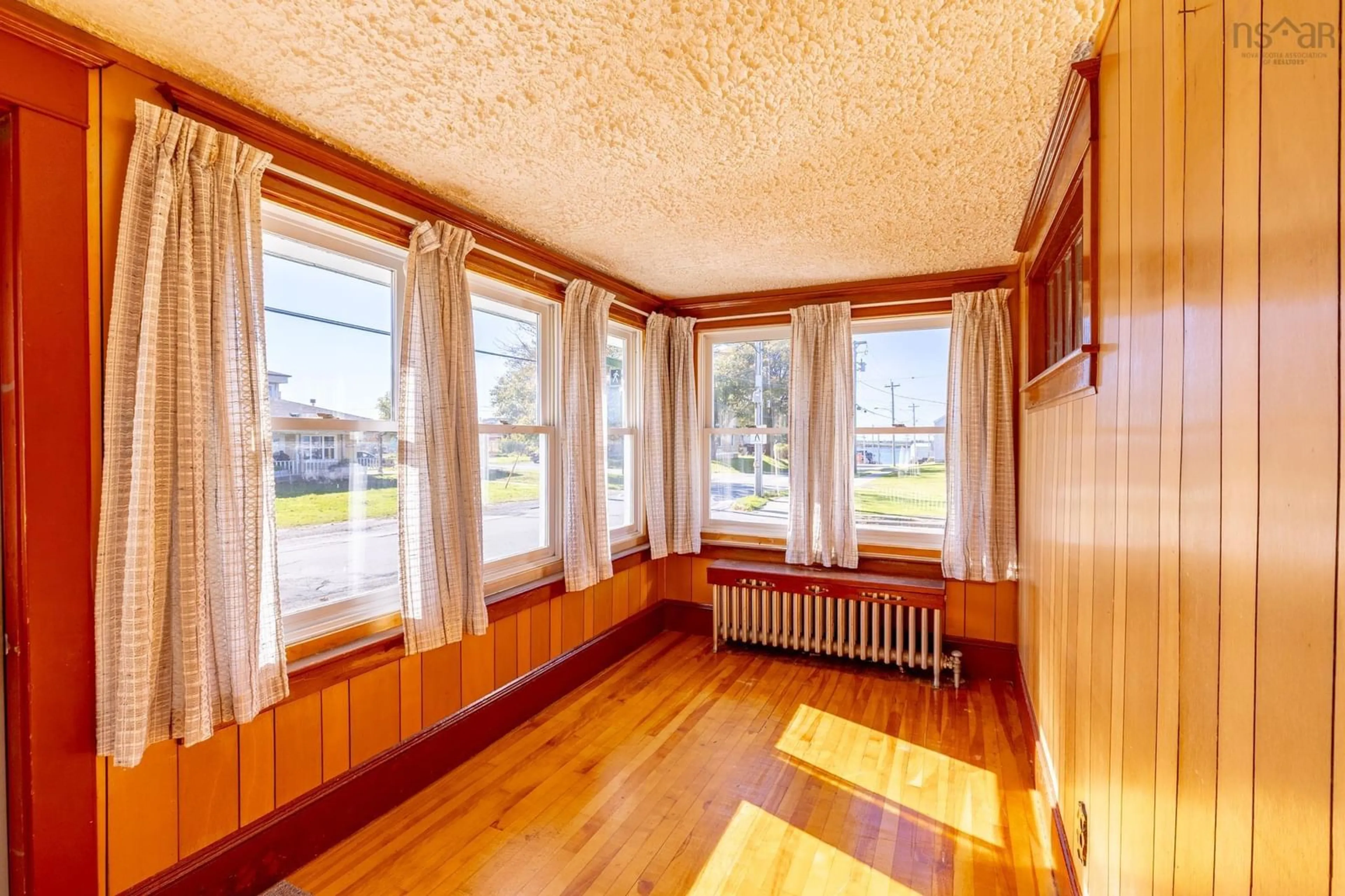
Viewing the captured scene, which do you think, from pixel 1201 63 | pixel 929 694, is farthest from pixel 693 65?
pixel 929 694

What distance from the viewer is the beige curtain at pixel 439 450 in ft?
7.36

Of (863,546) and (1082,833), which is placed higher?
(863,546)

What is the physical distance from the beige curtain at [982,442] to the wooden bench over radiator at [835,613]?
0.34m

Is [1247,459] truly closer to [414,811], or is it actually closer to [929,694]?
[414,811]

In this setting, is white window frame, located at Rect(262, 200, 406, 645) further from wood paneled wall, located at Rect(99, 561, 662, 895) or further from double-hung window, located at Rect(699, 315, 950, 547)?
double-hung window, located at Rect(699, 315, 950, 547)

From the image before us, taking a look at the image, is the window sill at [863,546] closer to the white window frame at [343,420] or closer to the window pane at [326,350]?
the white window frame at [343,420]

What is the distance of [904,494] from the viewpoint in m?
3.78

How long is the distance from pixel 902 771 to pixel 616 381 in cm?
269

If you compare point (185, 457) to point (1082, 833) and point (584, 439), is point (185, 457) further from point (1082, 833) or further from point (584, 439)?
point (1082, 833)

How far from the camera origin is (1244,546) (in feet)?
2.40

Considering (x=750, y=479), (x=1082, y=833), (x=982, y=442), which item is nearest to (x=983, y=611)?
(x=982, y=442)

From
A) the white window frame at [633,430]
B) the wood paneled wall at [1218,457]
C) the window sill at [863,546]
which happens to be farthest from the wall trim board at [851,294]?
the wood paneled wall at [1218,457]

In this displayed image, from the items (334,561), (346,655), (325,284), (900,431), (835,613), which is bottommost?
(835,613)

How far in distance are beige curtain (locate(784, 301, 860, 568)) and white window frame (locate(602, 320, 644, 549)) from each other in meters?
1.03
